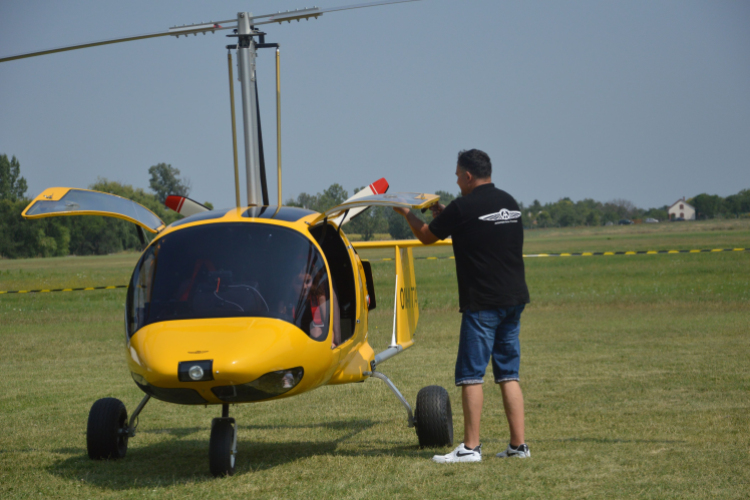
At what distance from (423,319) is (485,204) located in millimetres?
12403

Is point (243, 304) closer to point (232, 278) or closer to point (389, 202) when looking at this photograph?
point (232, 278)

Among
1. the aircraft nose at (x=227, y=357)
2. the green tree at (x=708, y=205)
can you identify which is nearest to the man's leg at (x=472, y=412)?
the aircraft nose at (x=227, y=357)

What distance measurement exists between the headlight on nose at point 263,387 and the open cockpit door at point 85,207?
194cm

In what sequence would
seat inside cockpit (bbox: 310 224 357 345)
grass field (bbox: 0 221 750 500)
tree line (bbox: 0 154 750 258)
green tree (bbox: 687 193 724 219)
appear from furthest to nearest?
green tree (bbox: 687 193 724 219) < tree line (bbox: 0 154 750 258) < seat inside cockpit (bbox: 310 224 357 345) < grass field (bbox: 0 221 750 500)

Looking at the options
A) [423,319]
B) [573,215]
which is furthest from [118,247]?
[573,215]

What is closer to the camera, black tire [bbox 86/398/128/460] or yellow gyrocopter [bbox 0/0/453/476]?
yellow gyrocopter [bbox 0/0/453/476]

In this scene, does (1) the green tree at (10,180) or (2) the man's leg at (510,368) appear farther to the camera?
(1) the green tree at (10,180)

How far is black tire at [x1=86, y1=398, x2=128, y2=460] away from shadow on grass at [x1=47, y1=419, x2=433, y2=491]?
0.25ft

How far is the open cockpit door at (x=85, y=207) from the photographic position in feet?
17.9

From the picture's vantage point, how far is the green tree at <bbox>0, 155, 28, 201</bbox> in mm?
92500

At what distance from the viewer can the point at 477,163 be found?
5242 mm

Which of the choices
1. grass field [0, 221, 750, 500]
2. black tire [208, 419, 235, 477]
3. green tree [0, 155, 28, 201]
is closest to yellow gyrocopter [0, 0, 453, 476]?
black tire [208, 419, 235, 477]

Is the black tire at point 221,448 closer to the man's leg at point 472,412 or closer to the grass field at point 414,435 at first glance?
the grass field at point 414,435

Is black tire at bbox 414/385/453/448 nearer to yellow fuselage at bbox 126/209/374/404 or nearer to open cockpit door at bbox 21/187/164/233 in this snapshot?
yellow fuselage at bbox 126/209/374/404
